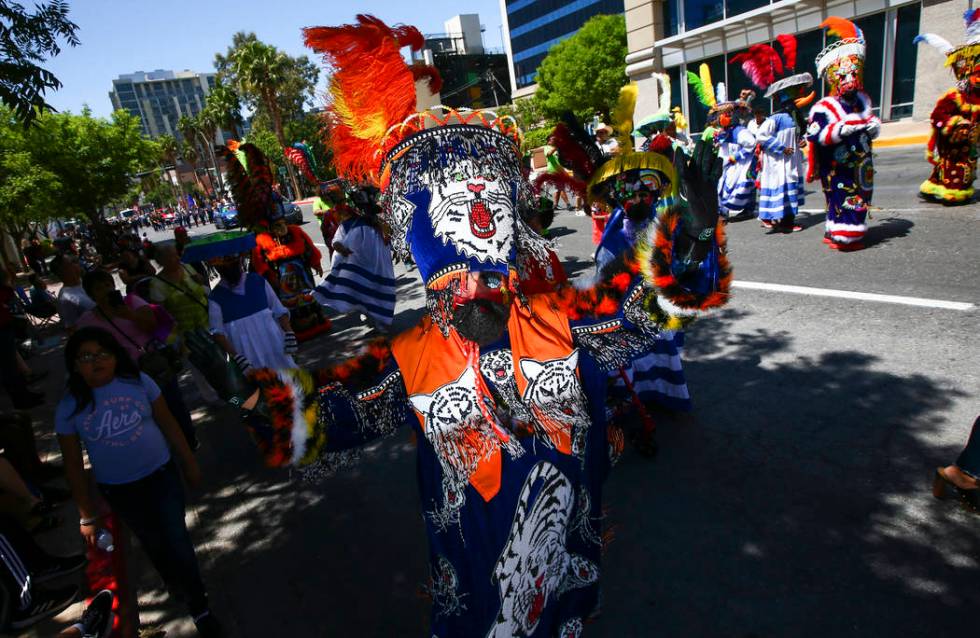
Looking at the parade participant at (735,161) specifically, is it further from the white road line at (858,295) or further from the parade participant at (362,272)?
the parade participant at (362,272)

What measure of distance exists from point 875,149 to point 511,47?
58.4 meters

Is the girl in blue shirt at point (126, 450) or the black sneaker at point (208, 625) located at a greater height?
the girl in blue shirt at point (126, 450)

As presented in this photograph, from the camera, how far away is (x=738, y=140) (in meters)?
9.41

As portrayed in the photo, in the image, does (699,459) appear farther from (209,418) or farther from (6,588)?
(209,418)

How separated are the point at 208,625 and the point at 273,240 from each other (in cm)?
534

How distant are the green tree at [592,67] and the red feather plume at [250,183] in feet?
104

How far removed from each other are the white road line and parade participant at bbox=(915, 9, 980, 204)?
12.8 ft

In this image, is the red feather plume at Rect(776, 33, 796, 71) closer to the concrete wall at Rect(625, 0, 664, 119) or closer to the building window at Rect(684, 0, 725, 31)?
the concrete wall at Rect(625, 0, 664, 119)

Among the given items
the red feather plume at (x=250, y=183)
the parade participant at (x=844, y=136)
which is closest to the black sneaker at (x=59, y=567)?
the red feather plume at (x=250, y=183)

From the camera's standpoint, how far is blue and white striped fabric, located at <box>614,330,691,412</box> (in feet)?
13.1

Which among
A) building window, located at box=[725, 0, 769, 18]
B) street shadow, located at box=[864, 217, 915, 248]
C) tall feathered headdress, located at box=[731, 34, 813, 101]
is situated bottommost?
street shadow, located at box=[864, 217, 915, 248]

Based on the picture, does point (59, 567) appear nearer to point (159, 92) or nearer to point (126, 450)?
point (126, 450)

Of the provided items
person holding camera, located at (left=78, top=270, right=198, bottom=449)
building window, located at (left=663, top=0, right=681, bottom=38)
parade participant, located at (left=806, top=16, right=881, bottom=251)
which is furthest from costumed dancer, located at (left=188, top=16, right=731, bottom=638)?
building window, located at (left=663, top=0, right=681, bottom=38)

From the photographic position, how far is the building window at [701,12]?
74.4 ft
